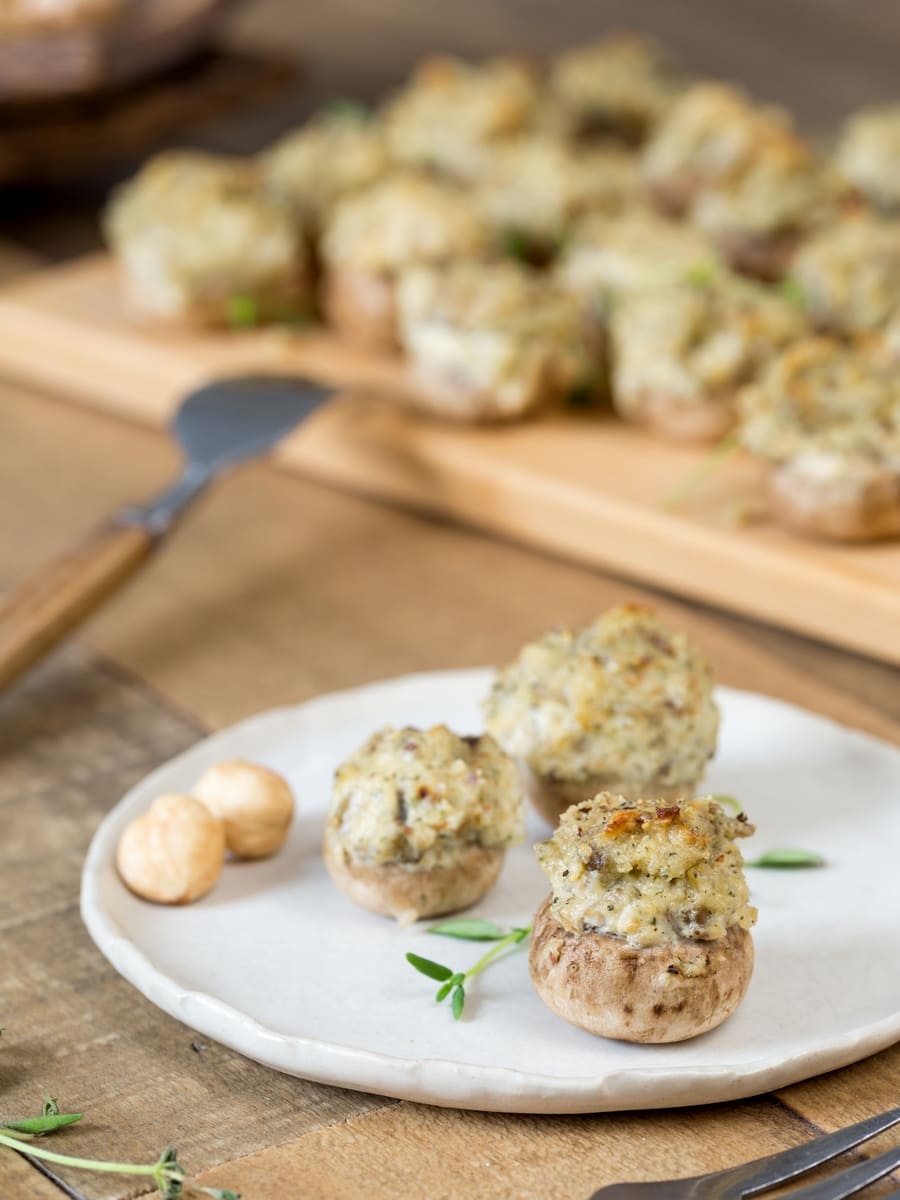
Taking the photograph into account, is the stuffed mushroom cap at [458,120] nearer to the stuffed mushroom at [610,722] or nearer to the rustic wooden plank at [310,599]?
the rustic wooden plank at [310,599]


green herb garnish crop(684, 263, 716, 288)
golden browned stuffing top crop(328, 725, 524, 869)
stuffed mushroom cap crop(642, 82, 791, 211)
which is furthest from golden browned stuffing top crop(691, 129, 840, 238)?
golden browned stuffing top crop(328, 725, 524, 869)

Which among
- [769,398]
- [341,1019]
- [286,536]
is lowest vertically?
[286,536]

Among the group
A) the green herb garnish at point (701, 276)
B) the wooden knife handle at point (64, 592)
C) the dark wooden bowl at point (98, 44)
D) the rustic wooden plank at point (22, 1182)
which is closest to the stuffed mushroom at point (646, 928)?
the rustic wooden plank at point (22, 1182)

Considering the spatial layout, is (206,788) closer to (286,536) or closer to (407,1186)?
(407,1186)

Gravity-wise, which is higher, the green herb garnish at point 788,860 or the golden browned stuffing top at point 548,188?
the golden browned stuffing top at point 548,188

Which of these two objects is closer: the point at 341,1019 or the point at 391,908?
the point at 341,1019

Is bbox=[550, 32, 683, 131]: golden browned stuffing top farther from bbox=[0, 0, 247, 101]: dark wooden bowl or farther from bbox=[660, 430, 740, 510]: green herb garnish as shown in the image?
bbox=[660, 430, 740, 510]: green herb garnish

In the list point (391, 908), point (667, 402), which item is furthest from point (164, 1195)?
point (667, 402)

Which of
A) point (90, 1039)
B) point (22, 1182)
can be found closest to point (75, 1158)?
point (22, 1182)
